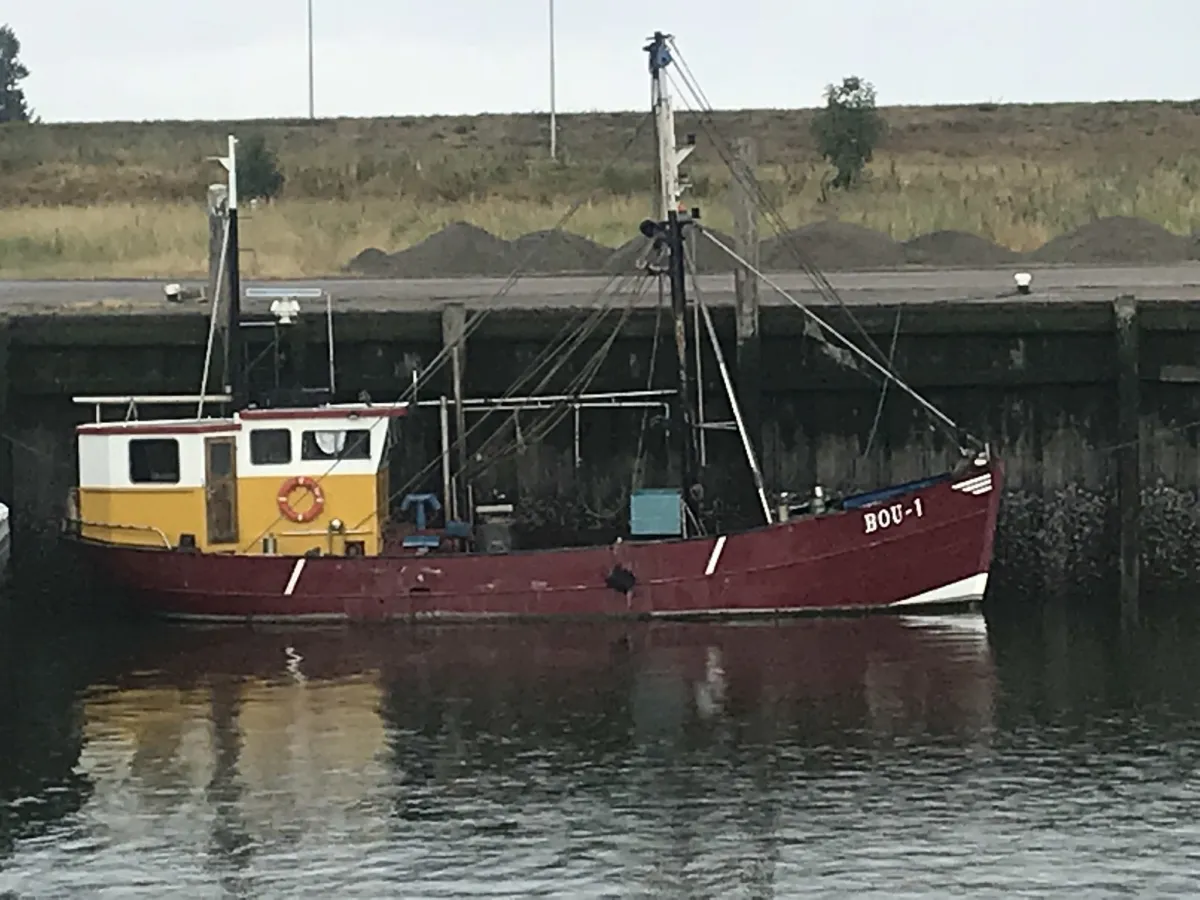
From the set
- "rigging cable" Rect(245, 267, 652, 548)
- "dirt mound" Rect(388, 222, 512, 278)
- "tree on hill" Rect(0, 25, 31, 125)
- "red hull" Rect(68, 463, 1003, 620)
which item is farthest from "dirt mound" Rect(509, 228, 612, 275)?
"tree on hill" Rect(0, 25, 31, 125)

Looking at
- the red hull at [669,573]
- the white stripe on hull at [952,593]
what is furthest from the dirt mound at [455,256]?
the white stripe on hull at [952,593]

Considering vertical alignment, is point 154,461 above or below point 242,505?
above

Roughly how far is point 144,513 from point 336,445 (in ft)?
7.44

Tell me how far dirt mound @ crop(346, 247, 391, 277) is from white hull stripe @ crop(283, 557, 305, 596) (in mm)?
15971

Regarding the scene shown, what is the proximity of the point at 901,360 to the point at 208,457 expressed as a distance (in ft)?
25.7

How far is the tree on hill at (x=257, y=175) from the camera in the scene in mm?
58938

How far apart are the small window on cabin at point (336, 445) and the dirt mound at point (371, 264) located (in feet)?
50.2

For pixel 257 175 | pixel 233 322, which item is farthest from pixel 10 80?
pixel 233 322

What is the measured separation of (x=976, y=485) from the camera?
25.8 m

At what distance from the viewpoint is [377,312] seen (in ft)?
91.8

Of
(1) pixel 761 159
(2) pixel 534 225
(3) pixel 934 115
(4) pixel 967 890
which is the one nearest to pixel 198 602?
(4) pixel 967 890

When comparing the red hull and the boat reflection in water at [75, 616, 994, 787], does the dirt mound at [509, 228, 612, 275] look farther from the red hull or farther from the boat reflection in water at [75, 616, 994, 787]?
the boat reflection in water at [75, 616, 994, 787]

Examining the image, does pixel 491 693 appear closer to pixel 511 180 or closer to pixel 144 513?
pixel 144 513

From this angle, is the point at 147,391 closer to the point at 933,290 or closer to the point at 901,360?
the point at 901,360
